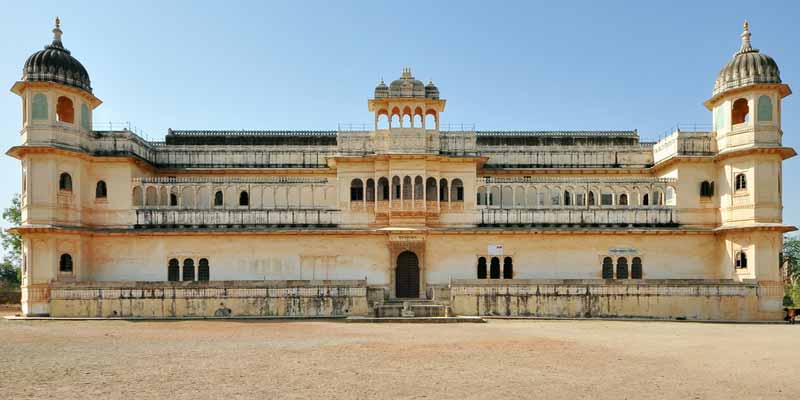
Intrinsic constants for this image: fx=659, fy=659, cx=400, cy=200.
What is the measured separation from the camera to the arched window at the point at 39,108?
123ft

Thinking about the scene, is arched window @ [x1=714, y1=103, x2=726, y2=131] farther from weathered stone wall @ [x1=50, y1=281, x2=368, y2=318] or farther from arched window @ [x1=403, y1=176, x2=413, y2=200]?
weathered stone wall @ [x1=50, y1=281, x2=368, y2=318]

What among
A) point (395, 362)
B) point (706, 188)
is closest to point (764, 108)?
point (706, 188)

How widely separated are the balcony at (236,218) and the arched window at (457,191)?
7.26 meters

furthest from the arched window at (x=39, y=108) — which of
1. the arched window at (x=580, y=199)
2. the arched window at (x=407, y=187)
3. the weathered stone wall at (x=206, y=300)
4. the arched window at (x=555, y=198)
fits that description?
the arched window at (x=580, y=199)

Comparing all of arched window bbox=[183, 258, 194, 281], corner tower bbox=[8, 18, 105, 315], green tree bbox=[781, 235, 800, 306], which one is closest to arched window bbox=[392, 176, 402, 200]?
arched window bbox=[183, 258, 194, 281]

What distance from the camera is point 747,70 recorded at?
1512 inches

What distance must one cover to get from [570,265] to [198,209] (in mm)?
22991

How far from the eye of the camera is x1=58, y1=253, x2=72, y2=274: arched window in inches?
1467

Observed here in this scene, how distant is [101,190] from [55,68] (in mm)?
7493

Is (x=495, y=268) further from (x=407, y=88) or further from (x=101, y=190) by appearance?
(x=101, y=190)

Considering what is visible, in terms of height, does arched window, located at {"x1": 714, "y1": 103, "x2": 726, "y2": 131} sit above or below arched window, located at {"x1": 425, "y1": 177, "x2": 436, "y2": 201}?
above

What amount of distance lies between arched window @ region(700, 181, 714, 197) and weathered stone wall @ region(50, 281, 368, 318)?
21937 millimetres

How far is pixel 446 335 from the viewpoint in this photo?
1026 inches

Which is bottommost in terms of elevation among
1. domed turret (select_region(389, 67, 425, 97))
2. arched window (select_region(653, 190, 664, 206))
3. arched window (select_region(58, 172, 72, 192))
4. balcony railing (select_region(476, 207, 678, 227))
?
balcony railing (select_region(476, 207, 678, 227))
